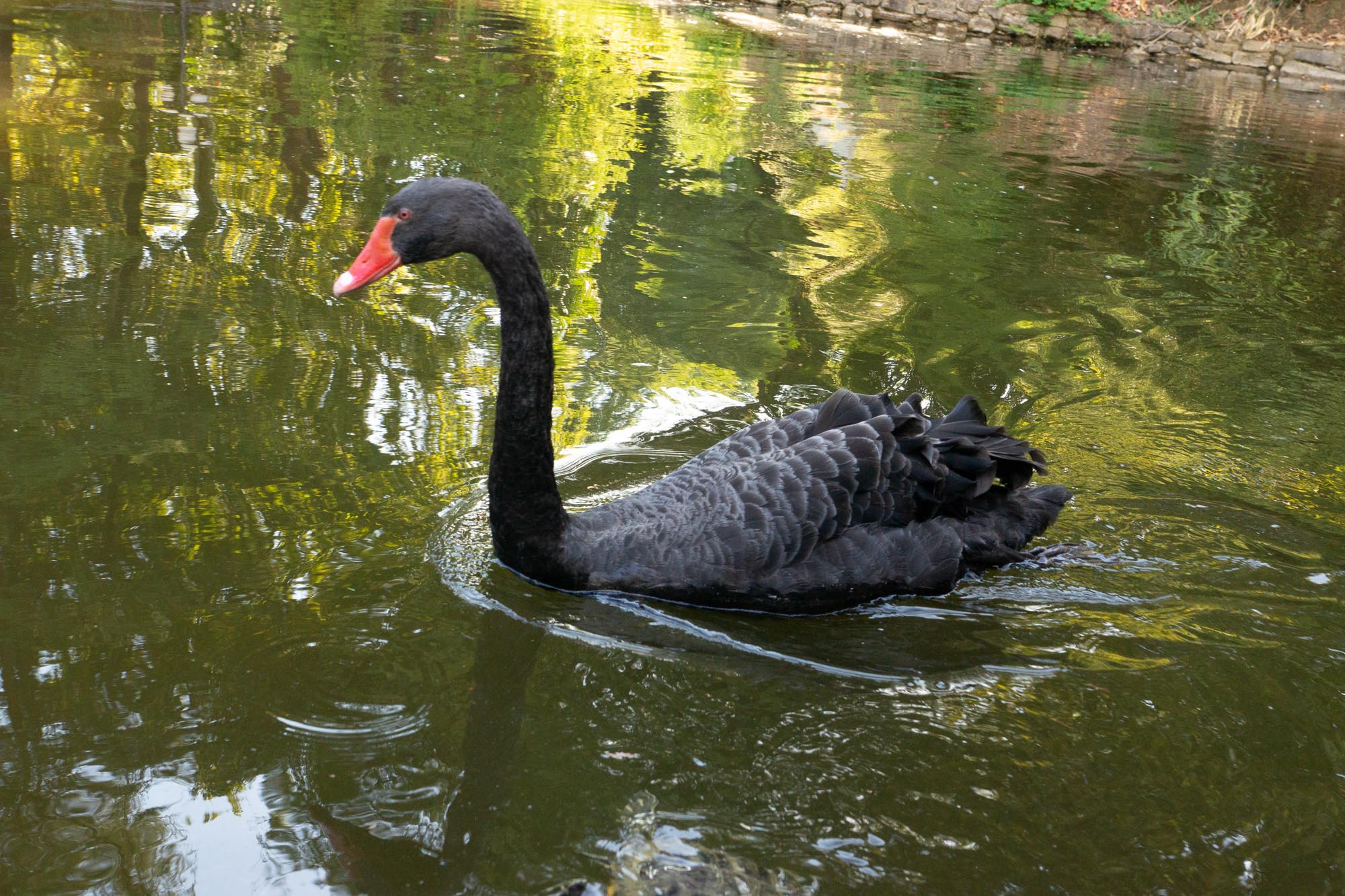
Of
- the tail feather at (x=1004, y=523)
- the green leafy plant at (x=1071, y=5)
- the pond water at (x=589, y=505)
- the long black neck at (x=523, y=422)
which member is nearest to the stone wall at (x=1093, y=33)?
the green leafy plant at (x=1071, y=5)

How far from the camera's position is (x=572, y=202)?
781 centimetres

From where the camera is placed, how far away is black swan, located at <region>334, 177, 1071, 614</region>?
3.48 metres

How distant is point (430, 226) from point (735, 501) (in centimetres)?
127

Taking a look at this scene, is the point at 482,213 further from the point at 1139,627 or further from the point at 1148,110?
the point at 1148,110

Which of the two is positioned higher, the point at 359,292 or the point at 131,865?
the point at 359,292

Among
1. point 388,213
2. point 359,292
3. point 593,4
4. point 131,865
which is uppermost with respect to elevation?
point 593,4

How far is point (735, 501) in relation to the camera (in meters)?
3.72

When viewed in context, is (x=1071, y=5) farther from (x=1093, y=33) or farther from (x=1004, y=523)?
(x=1004, y=523)

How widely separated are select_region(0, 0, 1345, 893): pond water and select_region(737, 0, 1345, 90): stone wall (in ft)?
46.9

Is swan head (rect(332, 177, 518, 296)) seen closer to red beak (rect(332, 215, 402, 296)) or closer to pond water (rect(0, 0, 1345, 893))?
red beak (rect(332, 215, 402, 296))

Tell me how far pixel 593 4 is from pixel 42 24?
11.5 metres

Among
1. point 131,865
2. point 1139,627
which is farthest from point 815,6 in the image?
point 131,865

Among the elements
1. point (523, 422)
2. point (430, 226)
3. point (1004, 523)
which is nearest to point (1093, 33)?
point (1004, 523)

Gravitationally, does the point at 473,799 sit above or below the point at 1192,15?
below
